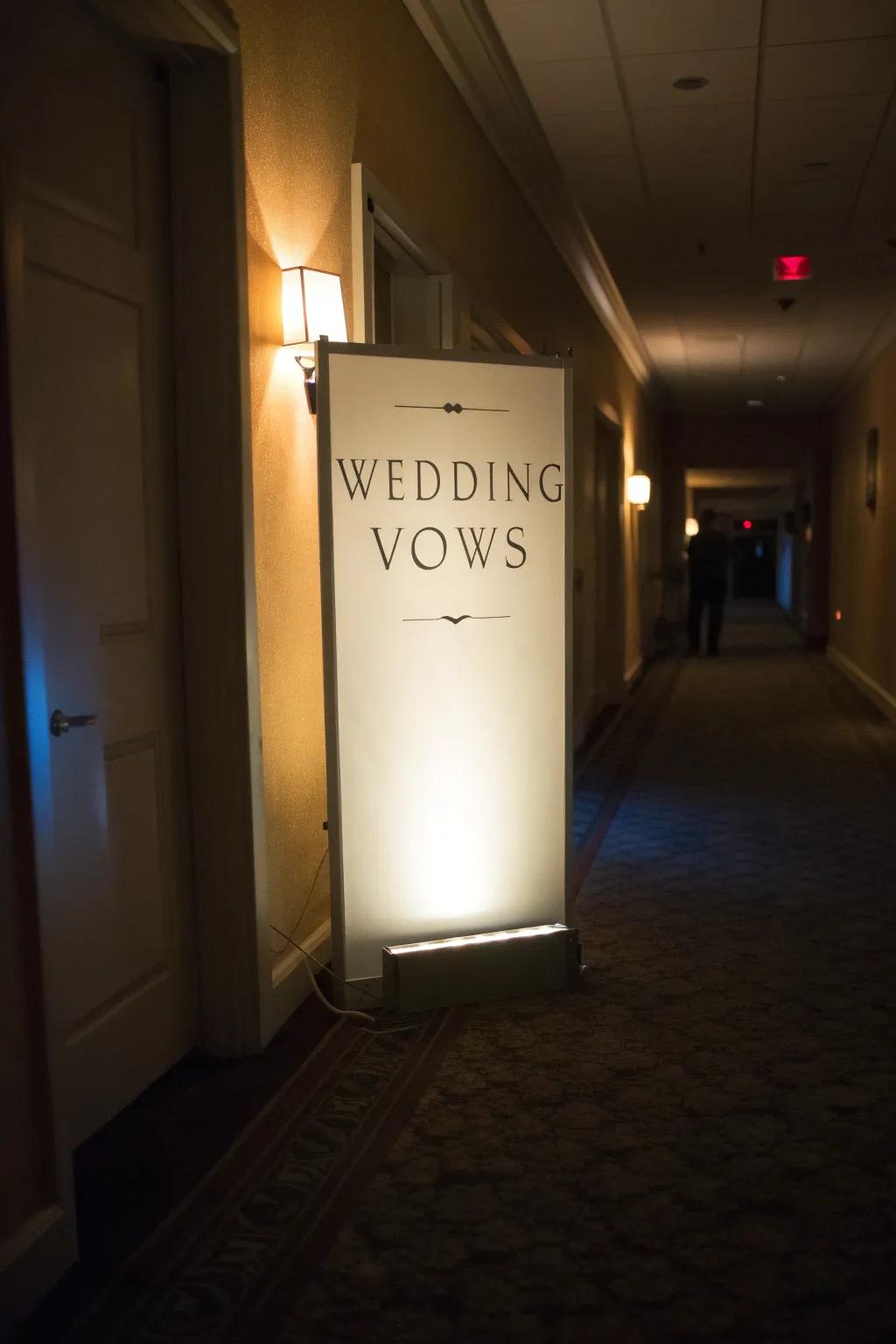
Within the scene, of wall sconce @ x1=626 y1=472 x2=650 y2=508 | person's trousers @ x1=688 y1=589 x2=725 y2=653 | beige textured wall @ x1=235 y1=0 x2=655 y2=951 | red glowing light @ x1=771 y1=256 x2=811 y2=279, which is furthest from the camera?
person's trousers @ x1=688 y1=589 x2=725 y2=653

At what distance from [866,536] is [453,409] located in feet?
27.8

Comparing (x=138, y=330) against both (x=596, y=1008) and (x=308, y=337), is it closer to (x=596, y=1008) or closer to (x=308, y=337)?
(x=308, y=337)

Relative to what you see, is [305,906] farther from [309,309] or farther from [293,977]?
[309,309]

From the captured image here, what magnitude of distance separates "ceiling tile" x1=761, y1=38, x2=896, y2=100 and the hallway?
3.13 m

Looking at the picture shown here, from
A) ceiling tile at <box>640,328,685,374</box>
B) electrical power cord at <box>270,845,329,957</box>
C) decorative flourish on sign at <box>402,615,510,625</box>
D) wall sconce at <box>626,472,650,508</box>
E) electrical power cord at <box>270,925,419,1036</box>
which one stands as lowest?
electrical power cord at <box>270,925,419,1036</box>

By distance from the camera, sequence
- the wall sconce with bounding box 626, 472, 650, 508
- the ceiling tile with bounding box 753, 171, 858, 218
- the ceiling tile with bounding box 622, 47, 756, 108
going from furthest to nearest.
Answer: the wall sconce with bounding box 626, 472, 650, 508
the ceiling tile with bounding box 753, 171, 858, 218
the ceiling tile with bounding box 622, 47, 756, 108

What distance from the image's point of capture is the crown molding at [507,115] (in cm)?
427

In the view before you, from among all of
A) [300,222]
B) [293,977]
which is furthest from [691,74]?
[293,977]

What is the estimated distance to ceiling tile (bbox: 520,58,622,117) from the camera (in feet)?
15.5

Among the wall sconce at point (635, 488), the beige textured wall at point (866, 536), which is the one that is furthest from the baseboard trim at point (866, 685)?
the wall sconce at point (635, 488)

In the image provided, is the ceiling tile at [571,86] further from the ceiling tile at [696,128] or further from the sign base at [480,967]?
the sign base at [480,967]

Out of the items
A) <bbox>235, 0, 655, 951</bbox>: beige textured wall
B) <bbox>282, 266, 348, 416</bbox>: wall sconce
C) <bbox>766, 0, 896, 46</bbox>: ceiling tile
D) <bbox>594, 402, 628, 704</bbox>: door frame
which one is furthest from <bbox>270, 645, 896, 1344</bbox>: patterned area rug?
<bbox>594, 402, 628, 704</bbox>: door frame

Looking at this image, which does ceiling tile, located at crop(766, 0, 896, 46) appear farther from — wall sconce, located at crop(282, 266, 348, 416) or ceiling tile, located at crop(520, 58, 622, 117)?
wall sconce, located at crop(282, 266, 348, 416)

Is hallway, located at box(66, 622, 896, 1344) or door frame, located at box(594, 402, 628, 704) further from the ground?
door frame, located at box(594, 402, 628, 704)
